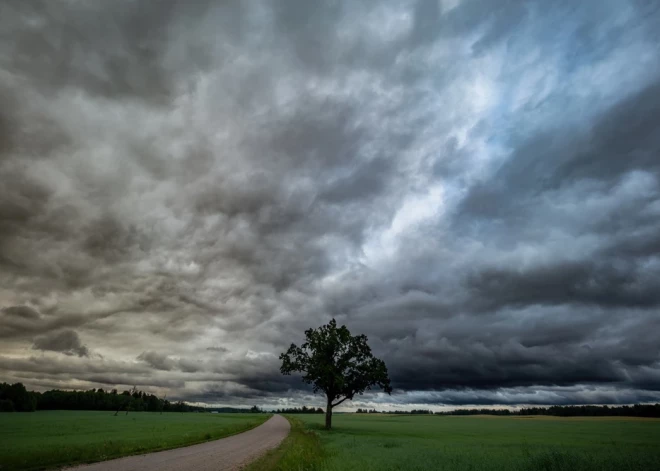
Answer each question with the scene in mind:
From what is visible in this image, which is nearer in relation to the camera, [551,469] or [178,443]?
[551,469]

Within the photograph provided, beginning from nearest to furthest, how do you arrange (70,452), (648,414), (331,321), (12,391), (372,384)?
(70,452) → (372,384) → (331,321) → (648,414) → (12,391)

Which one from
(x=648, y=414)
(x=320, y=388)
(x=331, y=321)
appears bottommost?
(x=648, y=414)

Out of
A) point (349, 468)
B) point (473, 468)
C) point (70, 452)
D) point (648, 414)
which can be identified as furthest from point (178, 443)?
point (648, 414)

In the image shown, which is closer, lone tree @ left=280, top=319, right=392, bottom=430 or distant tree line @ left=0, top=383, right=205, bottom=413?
lone tree @ left=280, top=319, right=392, bottom=430

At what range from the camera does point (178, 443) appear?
116ft

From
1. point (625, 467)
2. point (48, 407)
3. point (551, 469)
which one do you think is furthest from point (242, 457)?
point (48, 407)

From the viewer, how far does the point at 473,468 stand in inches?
715

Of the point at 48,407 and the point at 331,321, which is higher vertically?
the point at 331,321

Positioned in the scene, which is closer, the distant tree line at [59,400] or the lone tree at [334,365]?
the lone tree at [334,365]

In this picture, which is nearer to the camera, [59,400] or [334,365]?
[334,365]

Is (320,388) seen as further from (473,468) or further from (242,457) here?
(473,468)

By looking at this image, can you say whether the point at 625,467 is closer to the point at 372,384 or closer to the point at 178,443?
the point at 178,443

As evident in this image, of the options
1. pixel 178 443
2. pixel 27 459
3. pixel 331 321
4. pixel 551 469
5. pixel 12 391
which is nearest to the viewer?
pixel 551 469

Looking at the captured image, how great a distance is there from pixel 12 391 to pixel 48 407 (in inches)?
1625
